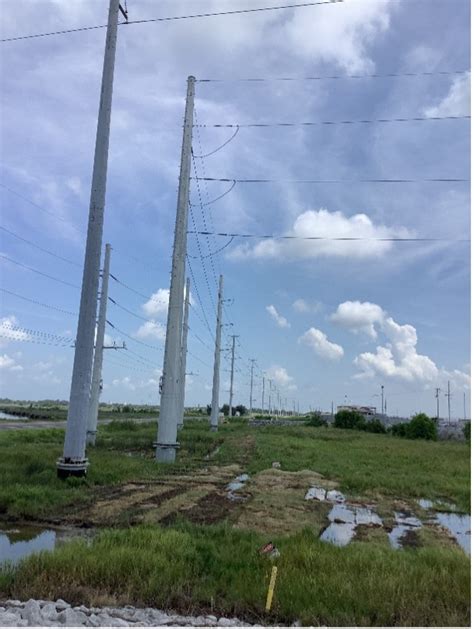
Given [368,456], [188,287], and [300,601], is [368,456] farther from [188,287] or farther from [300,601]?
[300,601]

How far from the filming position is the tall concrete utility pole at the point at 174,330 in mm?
22486

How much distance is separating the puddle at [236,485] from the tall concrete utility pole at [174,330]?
3.46m

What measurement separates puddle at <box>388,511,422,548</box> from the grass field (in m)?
0.34

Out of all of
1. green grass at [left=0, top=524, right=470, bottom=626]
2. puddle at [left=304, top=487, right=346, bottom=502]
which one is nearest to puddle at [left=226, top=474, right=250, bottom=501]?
puddle at [left=304, top=487, right=346, bottom=502]

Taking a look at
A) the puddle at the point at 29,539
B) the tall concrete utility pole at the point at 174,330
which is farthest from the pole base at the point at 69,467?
the tall concrete utility pole at the point at 174,330

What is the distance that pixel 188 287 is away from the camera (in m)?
46.0

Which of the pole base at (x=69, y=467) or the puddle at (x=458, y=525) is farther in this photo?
the pole base at (x=69, y=467)

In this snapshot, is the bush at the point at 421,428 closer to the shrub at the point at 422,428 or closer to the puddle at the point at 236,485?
the shrub at the point at 422,428

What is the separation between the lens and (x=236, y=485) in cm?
1850

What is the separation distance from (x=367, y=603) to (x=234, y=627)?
171cm

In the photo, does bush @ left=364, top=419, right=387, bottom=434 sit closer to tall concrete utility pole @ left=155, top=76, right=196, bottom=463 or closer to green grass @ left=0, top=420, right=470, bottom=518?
green grass @ left=0, top=420, right=470, bottom=518

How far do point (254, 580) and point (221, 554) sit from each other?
1350 millimetres

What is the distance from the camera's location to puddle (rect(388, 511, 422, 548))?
11.4 metres

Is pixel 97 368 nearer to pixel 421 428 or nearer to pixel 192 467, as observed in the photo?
pixel 192 467
